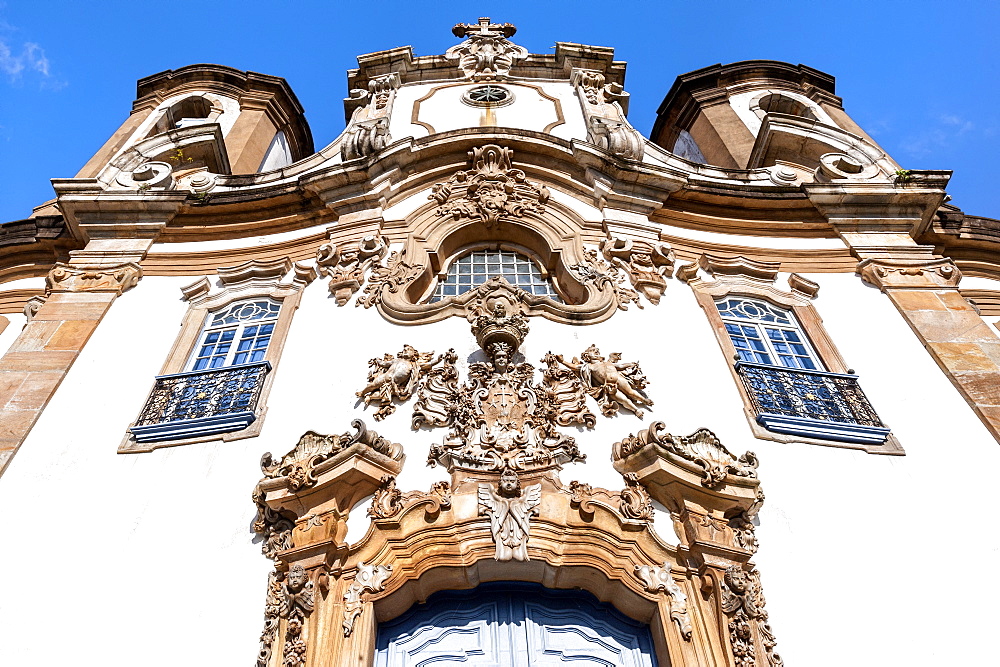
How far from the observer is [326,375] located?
7285 millimetres

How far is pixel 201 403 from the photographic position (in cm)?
713

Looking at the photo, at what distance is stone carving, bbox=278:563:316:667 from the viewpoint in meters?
4.93

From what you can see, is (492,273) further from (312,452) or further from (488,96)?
(488,96)

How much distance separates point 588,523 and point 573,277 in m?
3.36

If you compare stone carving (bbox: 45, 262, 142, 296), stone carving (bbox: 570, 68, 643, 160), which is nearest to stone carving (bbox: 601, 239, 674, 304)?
→ stone carving (bbox: 570, 68, 643, 160)

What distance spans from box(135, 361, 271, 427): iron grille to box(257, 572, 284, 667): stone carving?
193cm

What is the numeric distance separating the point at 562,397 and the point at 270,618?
117 inches

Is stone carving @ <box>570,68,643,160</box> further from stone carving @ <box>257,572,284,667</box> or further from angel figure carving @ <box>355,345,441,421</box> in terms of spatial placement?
stone carving @ <box>257,572,284,667</box>

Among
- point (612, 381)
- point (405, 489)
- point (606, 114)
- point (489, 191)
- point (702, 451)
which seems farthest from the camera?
point (606, 114)

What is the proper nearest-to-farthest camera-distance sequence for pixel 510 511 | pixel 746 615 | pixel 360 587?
pixel 746 615 < pixel 360 587 < pixel 510 511

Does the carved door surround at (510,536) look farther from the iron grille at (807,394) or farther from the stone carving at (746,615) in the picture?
the iron grille at (807,394)

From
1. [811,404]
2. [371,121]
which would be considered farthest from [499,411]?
[371,121]

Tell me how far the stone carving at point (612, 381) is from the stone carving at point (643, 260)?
1.47m

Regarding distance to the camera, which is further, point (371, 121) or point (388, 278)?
point (371, 121)
